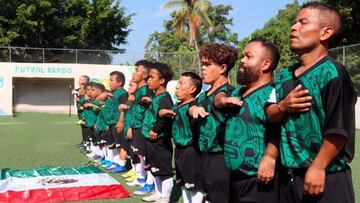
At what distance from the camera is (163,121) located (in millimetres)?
5234

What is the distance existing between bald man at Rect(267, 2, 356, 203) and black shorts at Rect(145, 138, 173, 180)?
9.11 feet

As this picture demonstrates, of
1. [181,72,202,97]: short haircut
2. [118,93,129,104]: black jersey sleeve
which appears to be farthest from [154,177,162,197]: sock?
[118,93,129,104]: black jersey sleeve

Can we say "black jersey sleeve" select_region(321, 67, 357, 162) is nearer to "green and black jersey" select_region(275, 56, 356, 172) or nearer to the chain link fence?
"green and black jersey" select_region(275, 56, 356, 172)

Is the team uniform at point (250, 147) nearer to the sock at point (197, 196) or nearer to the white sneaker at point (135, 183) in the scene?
the sock at point (197, 196)

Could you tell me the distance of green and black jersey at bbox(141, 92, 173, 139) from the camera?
5266 millimetres

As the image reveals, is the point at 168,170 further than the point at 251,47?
Yes

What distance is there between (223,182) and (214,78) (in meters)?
0.85

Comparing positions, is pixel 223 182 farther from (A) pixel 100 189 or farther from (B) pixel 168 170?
(A) pixel 100 189

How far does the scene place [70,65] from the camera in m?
24.7

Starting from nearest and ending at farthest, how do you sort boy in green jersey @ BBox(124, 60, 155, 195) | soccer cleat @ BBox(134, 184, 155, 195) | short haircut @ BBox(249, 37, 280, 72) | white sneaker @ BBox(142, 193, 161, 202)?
1. short haircut @ BBox(249, 37, 280, 72)
2. white sneaker @ BBox(142, 193, 161, 202)
3. soccer cleat @ BBox(134, 184, 155, 195)
4. boy in green jersey @ BBox(124, 60, 155, 195)

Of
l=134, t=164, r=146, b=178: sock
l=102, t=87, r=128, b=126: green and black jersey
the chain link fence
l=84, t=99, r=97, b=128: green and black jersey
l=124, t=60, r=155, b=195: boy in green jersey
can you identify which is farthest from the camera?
the chain link fence

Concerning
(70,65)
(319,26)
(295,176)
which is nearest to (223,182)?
(295,176)

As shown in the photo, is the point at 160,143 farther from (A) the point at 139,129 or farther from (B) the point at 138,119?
(B) the point at 138,119

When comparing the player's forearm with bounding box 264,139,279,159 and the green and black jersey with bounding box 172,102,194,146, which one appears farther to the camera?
the green and black jersey with bounding box 172,102,194,146
